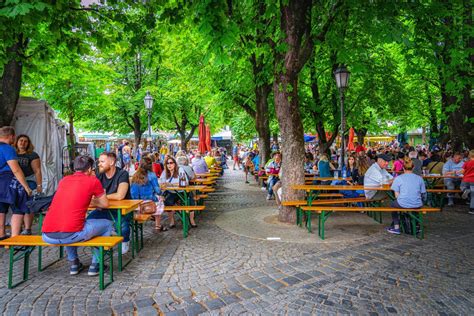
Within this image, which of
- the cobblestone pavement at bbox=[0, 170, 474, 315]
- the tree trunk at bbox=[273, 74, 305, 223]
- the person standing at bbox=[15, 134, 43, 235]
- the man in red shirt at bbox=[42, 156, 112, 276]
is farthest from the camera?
the tree trunk at bbox=[273, 74, 305, 223]

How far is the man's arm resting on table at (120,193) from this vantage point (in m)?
5.44

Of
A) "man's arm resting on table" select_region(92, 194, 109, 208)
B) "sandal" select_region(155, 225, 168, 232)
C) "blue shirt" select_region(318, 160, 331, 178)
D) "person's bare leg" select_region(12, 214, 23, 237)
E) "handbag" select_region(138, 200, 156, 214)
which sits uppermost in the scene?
"blue shirt" select_region(318, 160, 331, 178)

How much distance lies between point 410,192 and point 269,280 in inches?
151

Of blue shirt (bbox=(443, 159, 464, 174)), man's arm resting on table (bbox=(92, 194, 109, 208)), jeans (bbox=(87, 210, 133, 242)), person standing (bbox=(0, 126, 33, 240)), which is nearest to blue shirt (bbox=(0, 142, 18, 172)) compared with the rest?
person standing (bbox=(0, 126, 33, 240))

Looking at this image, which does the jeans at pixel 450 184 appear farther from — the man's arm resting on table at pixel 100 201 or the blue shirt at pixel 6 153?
the blue shirt at pixel 6 153

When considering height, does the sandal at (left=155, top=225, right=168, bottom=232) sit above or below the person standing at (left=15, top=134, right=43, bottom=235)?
below

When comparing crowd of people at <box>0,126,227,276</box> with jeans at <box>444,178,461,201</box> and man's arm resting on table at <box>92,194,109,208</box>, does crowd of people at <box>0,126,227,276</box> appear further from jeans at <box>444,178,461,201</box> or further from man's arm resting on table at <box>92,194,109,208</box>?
jeans at <box>444,178,461,201</box>

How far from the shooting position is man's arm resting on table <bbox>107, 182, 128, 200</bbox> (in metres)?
5.44

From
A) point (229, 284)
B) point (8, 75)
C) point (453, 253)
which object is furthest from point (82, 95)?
Answer: point (453, 253)

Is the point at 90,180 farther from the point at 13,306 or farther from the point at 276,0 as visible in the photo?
the point at 276,0

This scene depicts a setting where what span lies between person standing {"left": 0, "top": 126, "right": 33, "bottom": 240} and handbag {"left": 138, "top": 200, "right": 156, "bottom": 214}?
189cm

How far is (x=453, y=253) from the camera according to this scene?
5727mm

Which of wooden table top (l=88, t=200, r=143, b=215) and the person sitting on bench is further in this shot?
the person sitting on bench

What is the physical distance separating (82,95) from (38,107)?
22.8ft
